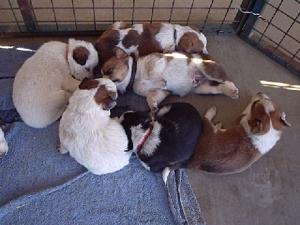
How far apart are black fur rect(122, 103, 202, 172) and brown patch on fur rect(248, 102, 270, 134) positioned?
11.9 inches

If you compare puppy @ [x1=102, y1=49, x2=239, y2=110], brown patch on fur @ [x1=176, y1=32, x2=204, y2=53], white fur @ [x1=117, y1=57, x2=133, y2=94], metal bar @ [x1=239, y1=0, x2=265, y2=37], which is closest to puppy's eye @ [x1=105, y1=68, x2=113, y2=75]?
puppy @ [x1=102, y1=49, x2=239, y2=110]

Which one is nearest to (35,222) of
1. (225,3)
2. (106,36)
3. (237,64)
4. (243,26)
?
(106,36)

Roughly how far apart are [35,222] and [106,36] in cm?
121

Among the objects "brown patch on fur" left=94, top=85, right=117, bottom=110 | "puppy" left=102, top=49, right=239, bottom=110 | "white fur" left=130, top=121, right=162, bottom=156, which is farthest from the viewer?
"puppy" left=102, top=49, right=239, bottom=110

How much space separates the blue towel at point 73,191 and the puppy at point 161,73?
472 mm

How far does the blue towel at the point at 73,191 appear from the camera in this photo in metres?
1.91

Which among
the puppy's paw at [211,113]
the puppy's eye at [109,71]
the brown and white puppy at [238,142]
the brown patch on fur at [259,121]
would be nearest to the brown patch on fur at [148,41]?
the puppy's eye at [109,71]

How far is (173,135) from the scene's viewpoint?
1.82 meters

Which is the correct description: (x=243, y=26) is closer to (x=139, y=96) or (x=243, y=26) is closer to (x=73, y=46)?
(x=139, y=96)

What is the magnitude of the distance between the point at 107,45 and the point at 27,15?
0.67 m

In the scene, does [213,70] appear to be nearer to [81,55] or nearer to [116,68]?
[116,68]

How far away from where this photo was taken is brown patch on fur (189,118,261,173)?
185 centimetres

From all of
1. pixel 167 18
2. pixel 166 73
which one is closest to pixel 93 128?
pixel 166 73

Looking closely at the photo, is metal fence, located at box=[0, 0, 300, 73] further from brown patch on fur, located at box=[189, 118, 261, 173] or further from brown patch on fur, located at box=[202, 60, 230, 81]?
brown patch on fur, located at box=[189, 118, 261, 173]
